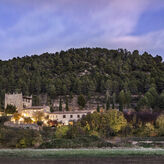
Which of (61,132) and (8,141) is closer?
(8,141)

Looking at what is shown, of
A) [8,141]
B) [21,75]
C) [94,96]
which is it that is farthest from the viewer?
[21,75]

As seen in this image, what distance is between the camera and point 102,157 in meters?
17.1

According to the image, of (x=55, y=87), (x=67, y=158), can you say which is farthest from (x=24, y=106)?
(x=67, y=158)

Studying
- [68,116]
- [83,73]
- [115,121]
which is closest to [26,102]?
[68,116]

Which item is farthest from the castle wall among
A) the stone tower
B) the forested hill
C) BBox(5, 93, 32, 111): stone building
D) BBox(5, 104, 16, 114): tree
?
BBox(5, 104, 16, 114): tree

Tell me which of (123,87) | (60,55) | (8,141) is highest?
(60,55)

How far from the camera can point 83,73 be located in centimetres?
13862

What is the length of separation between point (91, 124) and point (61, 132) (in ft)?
32.1

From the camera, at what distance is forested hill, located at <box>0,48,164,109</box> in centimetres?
10931

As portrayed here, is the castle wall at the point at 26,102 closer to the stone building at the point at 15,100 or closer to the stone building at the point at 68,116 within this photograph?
the stone building at the point at 15,100

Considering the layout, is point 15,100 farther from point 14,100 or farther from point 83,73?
point 83,73

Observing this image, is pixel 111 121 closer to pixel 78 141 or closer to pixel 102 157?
pixel 78 141

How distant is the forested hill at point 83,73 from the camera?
10931cm

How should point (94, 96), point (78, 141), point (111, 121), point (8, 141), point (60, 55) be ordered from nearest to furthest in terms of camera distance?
1. point (78, 141)
2. point (8, 141)
3. point (111, 121)
4. point (94, 96)
5. point (60, 55)
